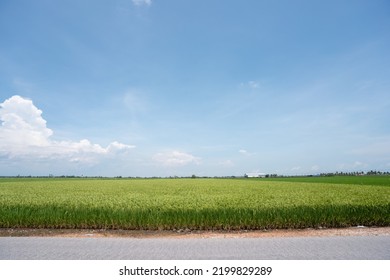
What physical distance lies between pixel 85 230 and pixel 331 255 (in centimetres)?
954

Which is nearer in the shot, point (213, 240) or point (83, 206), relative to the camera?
point (213, 240)

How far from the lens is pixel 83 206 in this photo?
14352 millimetres

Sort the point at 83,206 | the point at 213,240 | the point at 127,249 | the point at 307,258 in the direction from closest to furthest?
the point at 307,258, the point at 127,249, the point at 213,240, the point at 83,206

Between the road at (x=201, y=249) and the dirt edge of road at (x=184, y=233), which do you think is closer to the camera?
the road at (x=201, y=249)

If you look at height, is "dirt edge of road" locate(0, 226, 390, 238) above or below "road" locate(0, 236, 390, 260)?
below

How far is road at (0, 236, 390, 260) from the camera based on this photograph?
768cm

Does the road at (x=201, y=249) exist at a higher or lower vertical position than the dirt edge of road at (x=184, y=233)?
higher

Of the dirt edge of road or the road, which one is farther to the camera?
the dirt edge of road

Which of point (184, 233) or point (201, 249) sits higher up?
point (201, 249)

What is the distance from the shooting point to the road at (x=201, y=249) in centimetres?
768

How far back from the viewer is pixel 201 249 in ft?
27.7

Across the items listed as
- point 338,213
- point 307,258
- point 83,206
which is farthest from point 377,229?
point 83,206

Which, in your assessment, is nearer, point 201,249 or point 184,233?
point 201,249
